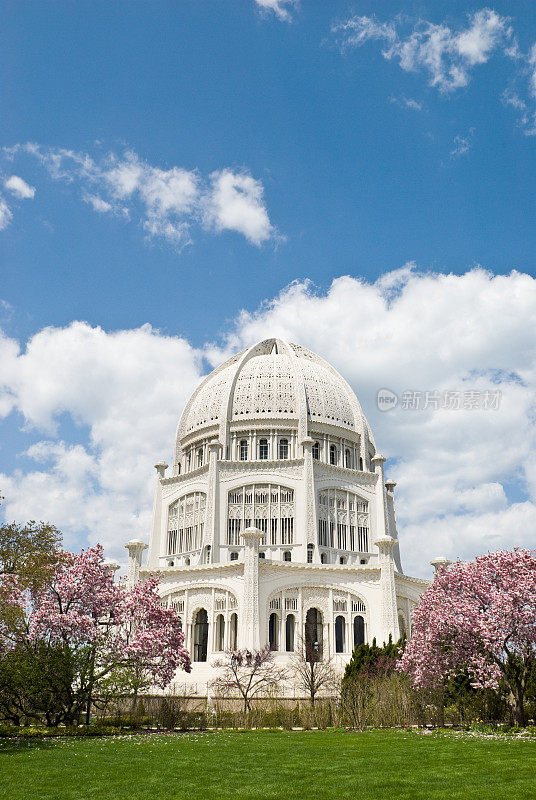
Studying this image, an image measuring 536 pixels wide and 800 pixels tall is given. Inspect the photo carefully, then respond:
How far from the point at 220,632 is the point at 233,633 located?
4.86ft

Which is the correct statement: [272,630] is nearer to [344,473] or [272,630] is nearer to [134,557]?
[134,557]

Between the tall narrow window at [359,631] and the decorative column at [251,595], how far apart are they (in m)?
9.12

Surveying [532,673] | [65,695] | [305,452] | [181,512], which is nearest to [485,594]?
[532,673]

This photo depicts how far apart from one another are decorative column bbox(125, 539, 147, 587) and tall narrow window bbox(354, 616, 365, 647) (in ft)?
64.1

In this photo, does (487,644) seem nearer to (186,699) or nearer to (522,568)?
(522,568)

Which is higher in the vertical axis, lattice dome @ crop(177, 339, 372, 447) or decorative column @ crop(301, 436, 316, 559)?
lattice dome @ crop(177, 339, 372, 447)

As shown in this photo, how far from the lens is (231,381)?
7456cm

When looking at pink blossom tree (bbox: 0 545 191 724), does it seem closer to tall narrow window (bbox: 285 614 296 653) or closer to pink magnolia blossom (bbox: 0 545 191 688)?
pink magnolia blossom (bbox: 0 545 191 688)

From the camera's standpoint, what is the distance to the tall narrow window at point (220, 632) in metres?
54.3

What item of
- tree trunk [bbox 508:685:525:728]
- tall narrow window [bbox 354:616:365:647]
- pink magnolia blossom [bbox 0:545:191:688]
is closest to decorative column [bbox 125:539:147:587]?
tall narrow window [bbox 354:616:365:647]

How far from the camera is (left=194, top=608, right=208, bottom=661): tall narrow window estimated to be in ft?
182

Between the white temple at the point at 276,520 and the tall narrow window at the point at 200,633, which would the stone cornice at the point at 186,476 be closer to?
the white temple at the point at 276,520

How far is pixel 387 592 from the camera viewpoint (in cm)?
5472

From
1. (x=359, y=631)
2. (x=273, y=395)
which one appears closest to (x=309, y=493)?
(x=273, y=395)
